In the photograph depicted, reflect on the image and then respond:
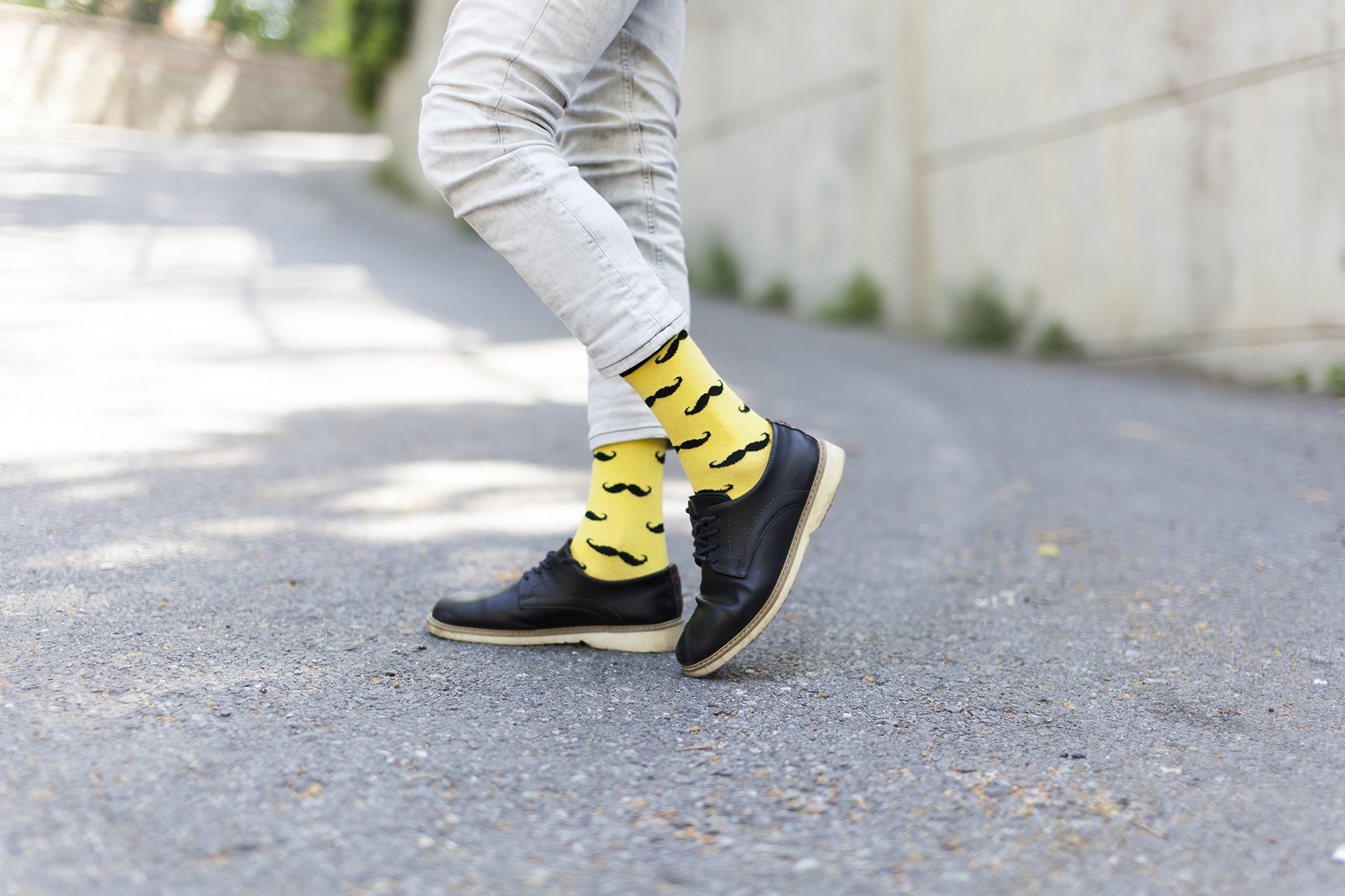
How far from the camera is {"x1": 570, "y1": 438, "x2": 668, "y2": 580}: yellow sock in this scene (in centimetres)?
145

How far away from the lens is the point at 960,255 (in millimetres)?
5449

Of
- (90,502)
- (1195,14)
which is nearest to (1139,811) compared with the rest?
(90,502)

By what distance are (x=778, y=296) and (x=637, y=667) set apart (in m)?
5.76

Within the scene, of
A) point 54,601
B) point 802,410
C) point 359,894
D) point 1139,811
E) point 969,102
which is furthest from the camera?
point 969,102

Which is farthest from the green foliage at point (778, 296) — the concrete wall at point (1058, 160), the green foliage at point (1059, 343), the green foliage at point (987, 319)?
the green foliage at point (1059, 343)

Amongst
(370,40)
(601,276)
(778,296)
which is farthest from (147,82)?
(601,276)

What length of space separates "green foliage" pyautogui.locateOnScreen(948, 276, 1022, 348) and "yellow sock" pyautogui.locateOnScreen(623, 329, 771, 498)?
13.7 feet

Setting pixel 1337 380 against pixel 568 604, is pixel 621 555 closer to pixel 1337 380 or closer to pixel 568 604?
pixel 568 604

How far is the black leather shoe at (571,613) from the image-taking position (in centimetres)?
146

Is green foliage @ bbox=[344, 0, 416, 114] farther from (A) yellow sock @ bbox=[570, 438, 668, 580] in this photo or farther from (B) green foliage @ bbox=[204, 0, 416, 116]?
(A) yellow sock @ bbox=[570, 438, 668, 580]

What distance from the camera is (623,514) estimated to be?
145 cm

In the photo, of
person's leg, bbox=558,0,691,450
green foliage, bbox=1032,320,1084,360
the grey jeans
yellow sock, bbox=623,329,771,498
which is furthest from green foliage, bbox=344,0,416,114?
yellow sock, bbox=623,329,771,498

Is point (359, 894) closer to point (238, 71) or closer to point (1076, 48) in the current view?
point (1076, 48)

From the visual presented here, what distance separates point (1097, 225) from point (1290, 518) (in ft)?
8.93
